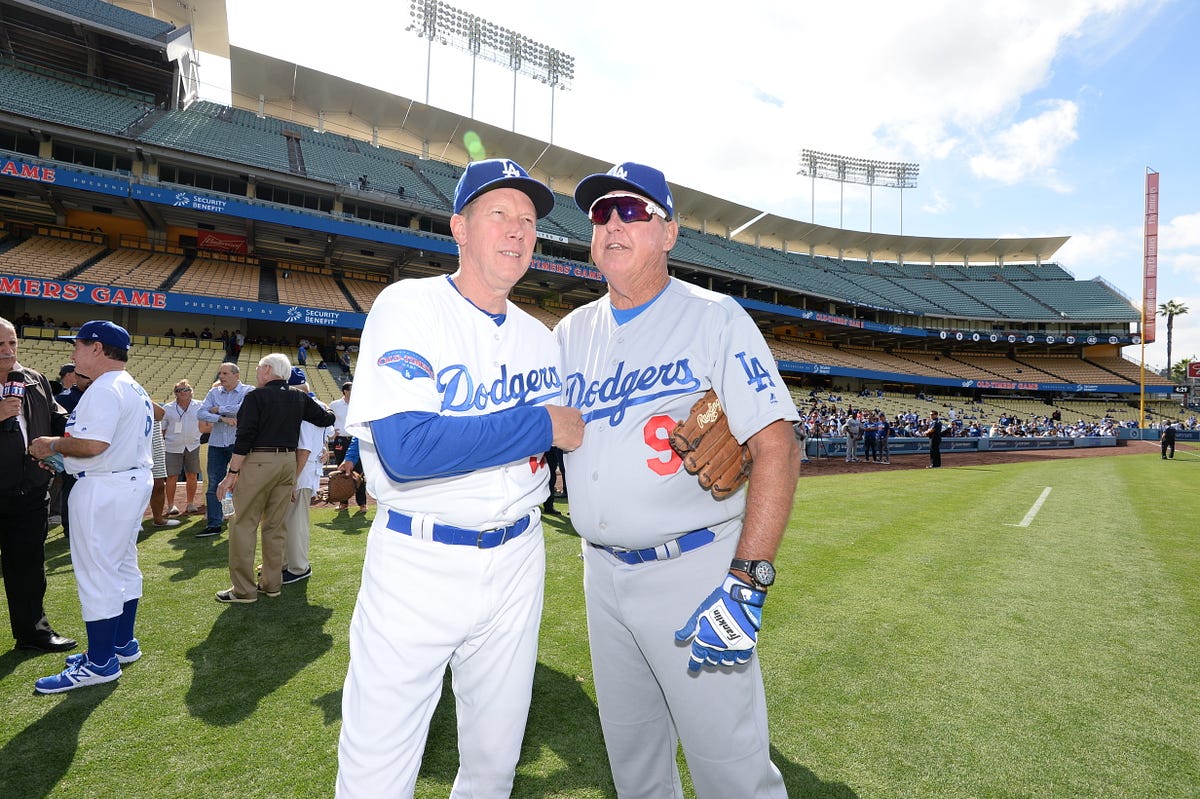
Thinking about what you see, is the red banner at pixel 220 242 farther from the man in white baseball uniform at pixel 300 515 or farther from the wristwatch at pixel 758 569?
the wristwatch at pixel 758 569

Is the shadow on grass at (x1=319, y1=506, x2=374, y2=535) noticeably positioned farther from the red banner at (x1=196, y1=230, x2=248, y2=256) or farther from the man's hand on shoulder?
the red banner at (x1=196, y1=230, x2=248, y2=256)

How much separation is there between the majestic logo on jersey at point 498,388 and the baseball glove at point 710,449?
539mm

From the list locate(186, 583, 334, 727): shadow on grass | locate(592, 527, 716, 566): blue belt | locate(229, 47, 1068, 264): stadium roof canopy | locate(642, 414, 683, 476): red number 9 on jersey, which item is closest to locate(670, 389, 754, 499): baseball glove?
locate(642, 414, 683, 476): red number 9 on jersey

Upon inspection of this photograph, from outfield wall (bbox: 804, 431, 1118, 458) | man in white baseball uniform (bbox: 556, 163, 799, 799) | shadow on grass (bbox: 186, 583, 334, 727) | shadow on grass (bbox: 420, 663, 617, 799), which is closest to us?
man in white baseball uniform (bbox: 556, 163, 799, 799)

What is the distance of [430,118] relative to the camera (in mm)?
38344

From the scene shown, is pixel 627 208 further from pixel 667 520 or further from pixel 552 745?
pixel 552 745

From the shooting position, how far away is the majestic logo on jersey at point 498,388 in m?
1.89

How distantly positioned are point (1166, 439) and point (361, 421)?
103ft

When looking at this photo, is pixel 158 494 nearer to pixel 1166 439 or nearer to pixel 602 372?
pixel 602 372

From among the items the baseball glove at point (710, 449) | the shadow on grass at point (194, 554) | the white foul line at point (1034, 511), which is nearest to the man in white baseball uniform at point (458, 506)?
the baseball glove at point (710, 449)

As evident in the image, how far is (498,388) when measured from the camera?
2.01 meters

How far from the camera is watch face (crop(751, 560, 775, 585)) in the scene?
1688mm

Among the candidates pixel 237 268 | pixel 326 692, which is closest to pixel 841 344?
pixel 237 268

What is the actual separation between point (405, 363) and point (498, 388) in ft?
1.21
